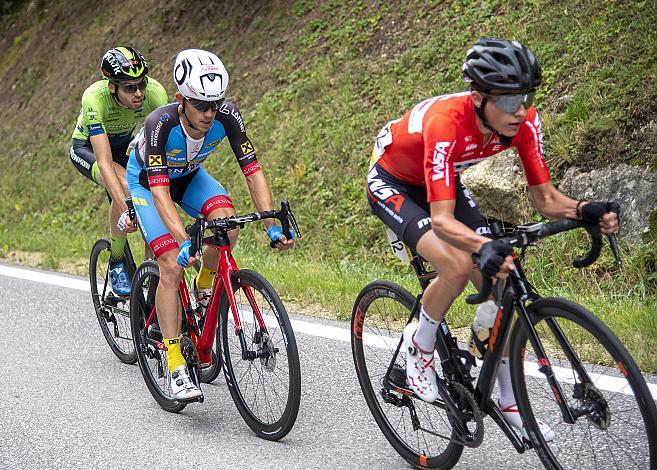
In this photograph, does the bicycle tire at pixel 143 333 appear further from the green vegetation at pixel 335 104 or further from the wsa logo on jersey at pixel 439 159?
the wsa logo on jersey at pixel 439 159

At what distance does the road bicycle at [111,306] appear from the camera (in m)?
6.56

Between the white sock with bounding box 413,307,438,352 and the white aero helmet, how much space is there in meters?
1.77

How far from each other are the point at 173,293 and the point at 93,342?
6.75 feet

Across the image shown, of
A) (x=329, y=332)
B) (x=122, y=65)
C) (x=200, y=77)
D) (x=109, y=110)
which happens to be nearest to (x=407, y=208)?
(x=200, y=77)

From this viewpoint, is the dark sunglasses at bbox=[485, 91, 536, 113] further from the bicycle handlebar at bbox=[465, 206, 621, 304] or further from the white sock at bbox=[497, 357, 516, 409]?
the white sock at bbox=[497, 357, 516, 409]

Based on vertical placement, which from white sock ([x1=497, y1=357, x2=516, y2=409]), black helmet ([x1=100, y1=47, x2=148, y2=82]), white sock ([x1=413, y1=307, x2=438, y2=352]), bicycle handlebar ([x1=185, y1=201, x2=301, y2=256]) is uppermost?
black helmet ([x1=100, y1=47, x2=148, y2=82])

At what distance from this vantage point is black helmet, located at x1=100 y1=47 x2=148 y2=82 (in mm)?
6680

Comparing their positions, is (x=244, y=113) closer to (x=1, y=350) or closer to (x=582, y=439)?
(x=1, y=350)

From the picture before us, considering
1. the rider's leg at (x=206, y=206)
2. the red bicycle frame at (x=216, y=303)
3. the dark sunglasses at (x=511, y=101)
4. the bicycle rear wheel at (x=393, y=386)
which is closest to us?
the dark sunglasses at (x=511, y=101)

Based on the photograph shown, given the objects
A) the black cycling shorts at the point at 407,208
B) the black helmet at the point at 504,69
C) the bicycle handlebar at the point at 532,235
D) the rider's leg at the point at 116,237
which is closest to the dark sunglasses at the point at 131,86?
the rider's leg at the point at 116,237

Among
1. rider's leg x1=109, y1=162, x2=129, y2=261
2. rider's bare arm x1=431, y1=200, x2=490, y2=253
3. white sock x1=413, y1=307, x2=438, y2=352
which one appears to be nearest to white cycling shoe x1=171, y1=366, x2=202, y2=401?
white sock x1=413, y1=307, x2=438, y2=352

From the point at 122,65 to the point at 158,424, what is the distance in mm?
2917

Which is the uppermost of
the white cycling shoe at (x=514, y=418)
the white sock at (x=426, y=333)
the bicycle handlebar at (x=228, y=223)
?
the bicycle handlebar at (x=228, y=223)

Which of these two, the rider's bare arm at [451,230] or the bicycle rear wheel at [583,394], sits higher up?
the rider's bare arm at [451,230]
